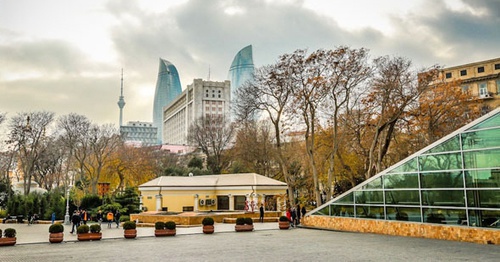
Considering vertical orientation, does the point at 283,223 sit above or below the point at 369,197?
below

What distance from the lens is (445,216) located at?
20.3m

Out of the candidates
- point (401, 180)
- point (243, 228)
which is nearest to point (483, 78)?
point (401, 180)

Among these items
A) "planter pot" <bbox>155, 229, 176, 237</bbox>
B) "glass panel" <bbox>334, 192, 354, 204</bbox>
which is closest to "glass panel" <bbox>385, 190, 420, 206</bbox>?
"glass panel" <bbox>334, 192, 354, 204</bbox>

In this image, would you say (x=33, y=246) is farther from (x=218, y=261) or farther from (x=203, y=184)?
(x=203, y=184)

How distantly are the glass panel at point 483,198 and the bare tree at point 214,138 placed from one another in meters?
42.7

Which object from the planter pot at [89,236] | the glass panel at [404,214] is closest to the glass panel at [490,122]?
the glass panel at [404,214]

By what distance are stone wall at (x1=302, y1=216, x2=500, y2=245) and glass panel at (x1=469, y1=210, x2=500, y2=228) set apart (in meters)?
0.32

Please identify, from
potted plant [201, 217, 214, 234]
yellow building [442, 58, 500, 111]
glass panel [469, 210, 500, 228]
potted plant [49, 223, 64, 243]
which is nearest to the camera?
glass panel [469, 210, 500, 228]

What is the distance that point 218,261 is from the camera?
46.8 feet

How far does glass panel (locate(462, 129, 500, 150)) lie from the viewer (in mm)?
18780

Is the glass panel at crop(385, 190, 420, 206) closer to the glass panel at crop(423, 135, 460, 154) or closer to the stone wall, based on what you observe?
the stone wall

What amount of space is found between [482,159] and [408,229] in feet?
17.7

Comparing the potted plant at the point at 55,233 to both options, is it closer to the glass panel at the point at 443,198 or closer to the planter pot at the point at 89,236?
the planter pot at the point at 89,236

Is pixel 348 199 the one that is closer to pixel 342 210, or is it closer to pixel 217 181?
pixel 342 210
